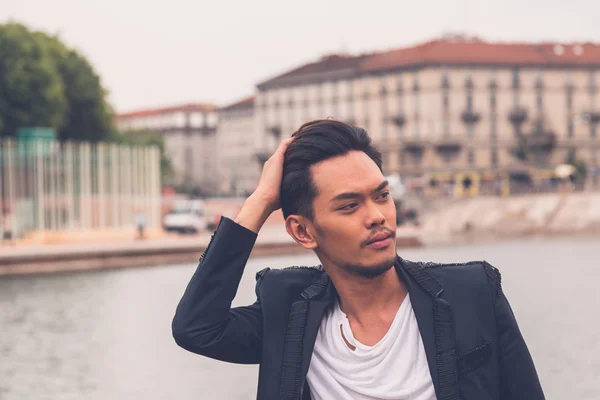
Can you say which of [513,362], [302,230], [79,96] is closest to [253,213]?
[302,230]

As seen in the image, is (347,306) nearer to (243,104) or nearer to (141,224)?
(141,224)

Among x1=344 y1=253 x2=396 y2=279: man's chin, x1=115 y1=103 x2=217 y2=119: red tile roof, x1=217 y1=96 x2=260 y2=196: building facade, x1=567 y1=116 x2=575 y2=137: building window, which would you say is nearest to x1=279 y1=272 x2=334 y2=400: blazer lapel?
x1=344 y1=253 x2=396 y2=279: man's chin

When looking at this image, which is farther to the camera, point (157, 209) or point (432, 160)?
point (432, 160)

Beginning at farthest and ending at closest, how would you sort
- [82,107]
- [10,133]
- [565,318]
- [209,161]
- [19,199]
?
[209,161] < [82,107] < [10,133] < [19,199] < [565,318]

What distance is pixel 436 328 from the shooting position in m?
2.43

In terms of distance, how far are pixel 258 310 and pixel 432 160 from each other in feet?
300

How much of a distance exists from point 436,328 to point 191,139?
152 m

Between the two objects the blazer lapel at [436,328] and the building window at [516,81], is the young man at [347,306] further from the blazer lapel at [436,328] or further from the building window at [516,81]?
the building window at [516,81]

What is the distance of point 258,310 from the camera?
106 inches

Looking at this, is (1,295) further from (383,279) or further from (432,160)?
(432,160)

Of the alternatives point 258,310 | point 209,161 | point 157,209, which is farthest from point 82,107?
point 209,161

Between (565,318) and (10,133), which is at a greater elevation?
(10,133)

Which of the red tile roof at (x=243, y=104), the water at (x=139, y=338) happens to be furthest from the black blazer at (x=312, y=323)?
the red tile roof at (x=243, y=104)

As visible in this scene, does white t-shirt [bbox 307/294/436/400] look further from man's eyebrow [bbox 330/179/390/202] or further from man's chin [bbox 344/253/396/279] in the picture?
man's eyebrow [bbox 330/179/390/202]
